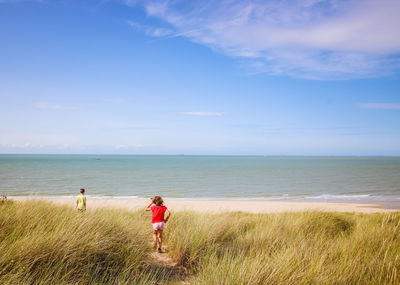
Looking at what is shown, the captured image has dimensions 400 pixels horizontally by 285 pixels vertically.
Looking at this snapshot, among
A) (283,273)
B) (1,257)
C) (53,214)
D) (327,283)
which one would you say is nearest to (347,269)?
(327,283)

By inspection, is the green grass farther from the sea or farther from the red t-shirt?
the sea

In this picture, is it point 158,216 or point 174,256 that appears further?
point 158,216

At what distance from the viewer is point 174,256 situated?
5.60m

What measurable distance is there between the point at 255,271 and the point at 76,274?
2659 millimetres

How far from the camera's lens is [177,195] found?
2903 centimetres

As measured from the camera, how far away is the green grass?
3.57 metres

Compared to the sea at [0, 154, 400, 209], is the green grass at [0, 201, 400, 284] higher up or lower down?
higher up

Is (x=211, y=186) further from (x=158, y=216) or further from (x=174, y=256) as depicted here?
(x=174, y=256)

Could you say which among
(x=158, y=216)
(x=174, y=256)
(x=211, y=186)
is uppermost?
(x=158, y=216)

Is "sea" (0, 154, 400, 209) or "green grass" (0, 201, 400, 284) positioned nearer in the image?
"green grass" (0, 201, 400, 284)

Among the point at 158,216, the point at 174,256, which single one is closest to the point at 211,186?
the point at 158,216

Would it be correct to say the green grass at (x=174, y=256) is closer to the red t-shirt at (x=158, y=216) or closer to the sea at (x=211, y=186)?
the red t-shirt at (x=158, y=216)

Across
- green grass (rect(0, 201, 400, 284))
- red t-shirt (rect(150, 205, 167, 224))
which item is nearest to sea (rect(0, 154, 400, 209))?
red t-shirt (rect(150, 205, 167, 224))

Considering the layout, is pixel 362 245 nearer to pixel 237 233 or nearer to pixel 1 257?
pixel 237 233
